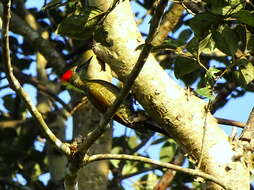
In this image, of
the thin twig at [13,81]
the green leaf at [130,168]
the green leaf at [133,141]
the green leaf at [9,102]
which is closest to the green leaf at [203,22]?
the thin twig at [13,81]

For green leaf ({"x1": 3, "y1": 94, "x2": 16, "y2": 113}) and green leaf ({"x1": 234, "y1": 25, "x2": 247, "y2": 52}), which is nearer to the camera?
green leaf ({"x1": 234, "y1": 25, "x2": 247, "y2": 52})

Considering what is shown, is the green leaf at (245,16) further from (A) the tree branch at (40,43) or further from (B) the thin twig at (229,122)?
(A) the tree branch at (40,43)

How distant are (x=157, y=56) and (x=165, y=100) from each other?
2.69 meters

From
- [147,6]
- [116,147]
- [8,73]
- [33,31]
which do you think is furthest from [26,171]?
[8,73]

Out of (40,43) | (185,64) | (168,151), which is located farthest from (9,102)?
(185,64)

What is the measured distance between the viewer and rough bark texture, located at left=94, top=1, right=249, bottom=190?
2.45 m

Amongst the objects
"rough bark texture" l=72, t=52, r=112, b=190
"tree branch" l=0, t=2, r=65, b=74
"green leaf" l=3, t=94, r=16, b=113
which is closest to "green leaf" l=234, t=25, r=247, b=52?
"rough bark texture" l=72, t=52, r=112, b=190

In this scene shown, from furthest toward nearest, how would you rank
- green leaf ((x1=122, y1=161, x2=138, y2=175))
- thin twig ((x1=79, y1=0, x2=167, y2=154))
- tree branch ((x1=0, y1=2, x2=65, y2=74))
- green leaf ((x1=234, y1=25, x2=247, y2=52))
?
green leaf ((x1=122, y1=161, x2=138, y2=175)) < tree branch ((x1=0, y1=2, x2=65, y2=74)) < green leaf ((x1=234, y1=25, x2=247, y2=52)) < thin twig ((x1=79, y1=0, x2=167, y2=154))

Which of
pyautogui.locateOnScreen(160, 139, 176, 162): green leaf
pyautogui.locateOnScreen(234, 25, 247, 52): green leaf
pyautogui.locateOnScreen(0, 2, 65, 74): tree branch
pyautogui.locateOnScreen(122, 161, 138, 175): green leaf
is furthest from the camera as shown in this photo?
pyautogui.locateOnScreen(122, 161, 138, 175): green leaf

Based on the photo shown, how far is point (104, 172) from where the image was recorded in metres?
4.16

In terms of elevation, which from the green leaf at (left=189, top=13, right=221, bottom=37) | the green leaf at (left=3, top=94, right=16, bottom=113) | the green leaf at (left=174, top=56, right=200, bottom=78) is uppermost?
the green leaf at (left=3, top=94, right=16, bottom=113)

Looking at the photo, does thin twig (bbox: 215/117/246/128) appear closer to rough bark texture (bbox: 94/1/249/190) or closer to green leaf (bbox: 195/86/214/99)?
rough bark texture (bbox: 94/1/249/190)

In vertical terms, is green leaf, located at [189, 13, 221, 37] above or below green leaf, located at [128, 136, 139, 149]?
below

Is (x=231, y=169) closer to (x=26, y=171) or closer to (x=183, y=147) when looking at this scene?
(x=183, y=147)
